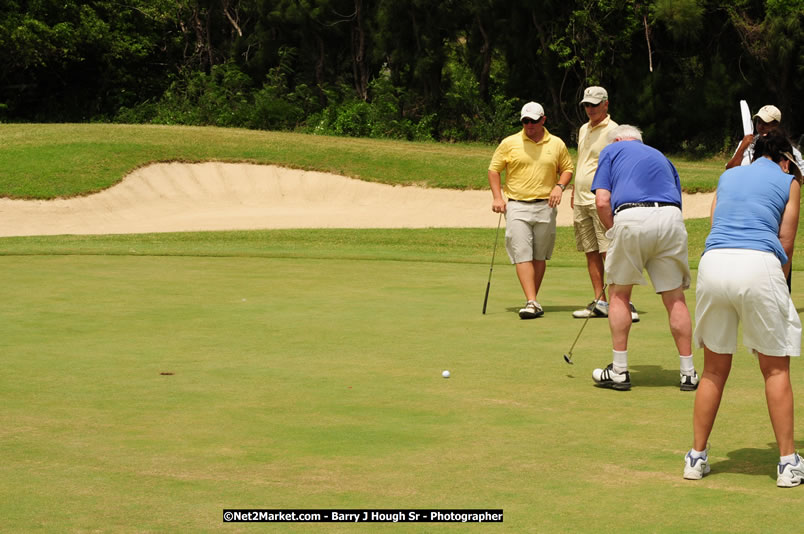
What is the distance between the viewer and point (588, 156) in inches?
428

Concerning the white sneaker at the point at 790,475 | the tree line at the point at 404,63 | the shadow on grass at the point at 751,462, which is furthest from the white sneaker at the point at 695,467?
the tree line at the point at 404,63

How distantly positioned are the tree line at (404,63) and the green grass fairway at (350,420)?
2704cm

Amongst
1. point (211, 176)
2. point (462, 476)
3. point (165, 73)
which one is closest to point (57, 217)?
point (211, 176)

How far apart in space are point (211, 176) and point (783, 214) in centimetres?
2423

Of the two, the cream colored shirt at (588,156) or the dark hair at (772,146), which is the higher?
the dark hair at (772,146)

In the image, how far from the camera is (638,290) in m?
12.6

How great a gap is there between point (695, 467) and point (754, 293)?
0.87m

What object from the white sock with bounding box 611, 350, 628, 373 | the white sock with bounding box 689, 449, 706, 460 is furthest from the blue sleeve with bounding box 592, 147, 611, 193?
the white sock with bounding box 689, 449, 706, 460

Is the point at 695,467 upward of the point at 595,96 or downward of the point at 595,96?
downward

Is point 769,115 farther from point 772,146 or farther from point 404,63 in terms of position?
point 404,63

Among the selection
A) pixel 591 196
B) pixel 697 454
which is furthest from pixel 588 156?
pixel 697 454

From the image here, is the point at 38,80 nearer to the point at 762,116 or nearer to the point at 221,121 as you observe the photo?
the point at 221,121

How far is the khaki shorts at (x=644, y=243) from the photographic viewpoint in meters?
7.67

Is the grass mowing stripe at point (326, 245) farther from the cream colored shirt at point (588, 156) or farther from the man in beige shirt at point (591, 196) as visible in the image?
the cream colored shirt at point (588, 156)
